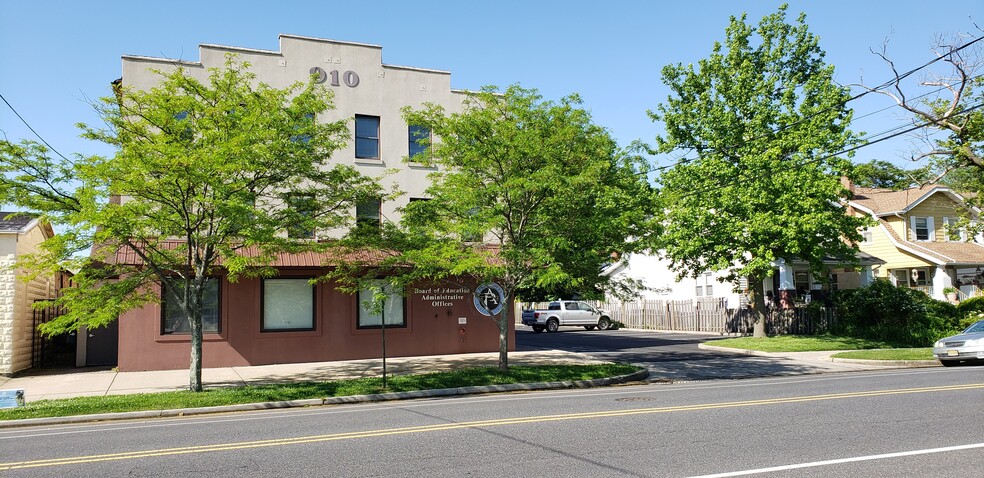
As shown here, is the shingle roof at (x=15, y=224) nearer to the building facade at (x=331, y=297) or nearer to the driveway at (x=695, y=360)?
the building facade at (x=331, y=297)

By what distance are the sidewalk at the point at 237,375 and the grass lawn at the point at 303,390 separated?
140cm

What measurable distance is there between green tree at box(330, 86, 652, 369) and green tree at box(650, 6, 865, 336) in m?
9.72

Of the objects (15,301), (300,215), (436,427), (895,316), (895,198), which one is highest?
(895,198)

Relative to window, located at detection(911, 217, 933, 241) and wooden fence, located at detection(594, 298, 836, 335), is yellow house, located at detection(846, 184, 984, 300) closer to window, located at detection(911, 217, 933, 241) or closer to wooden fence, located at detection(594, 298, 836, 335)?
window, located at detection(911, 217, 933, 241)

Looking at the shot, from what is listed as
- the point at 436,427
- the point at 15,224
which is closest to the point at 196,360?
the point at 436,427

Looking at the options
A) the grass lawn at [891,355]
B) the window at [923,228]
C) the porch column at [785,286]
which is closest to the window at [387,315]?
the grass lawn at [891,355]

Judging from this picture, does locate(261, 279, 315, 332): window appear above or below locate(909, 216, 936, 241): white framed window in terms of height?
below

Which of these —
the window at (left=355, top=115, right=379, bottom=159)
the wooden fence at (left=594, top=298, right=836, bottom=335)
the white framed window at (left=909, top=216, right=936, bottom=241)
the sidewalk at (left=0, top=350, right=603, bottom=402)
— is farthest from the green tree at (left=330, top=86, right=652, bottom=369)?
the white framed window at (left=909, top=216, right=936, bottom=241)

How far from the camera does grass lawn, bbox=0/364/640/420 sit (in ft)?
41.6

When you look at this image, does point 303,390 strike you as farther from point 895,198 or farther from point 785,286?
point 895,198

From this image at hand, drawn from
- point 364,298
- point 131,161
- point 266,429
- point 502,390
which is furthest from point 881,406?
point 364,298

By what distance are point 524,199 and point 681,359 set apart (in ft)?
29.5

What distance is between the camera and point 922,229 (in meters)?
38.7

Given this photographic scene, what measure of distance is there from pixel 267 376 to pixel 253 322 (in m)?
3.06
